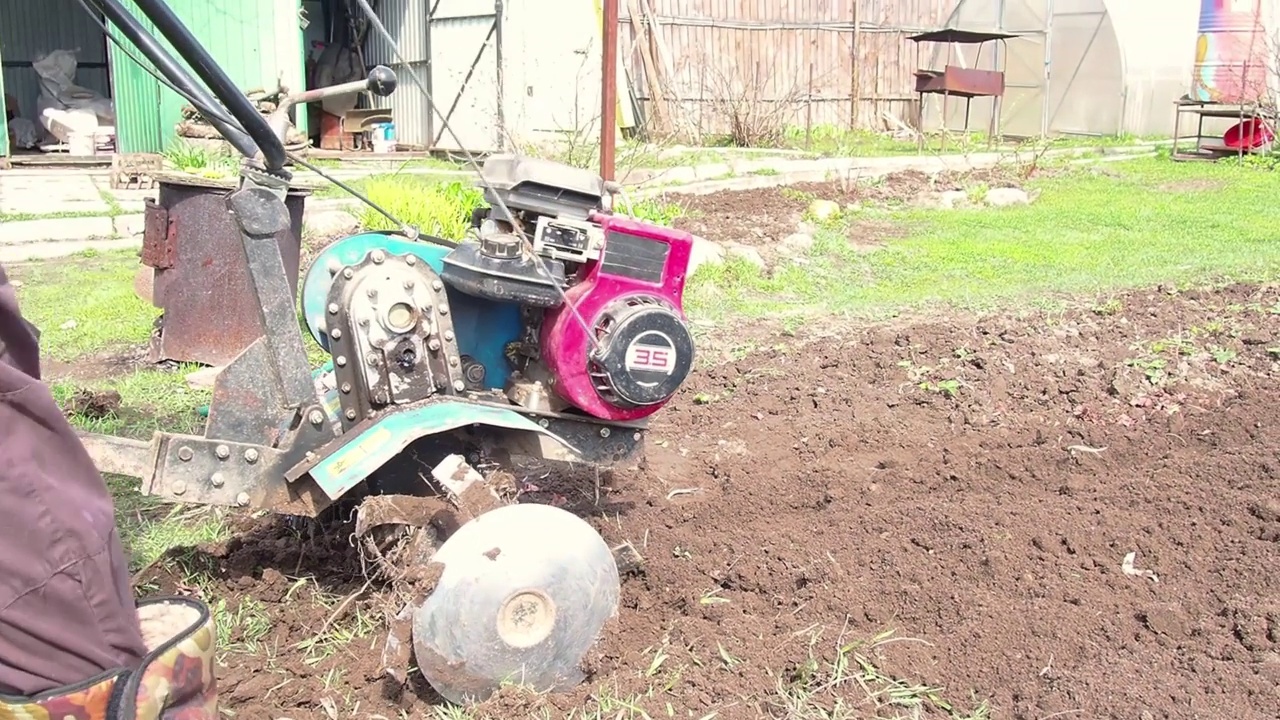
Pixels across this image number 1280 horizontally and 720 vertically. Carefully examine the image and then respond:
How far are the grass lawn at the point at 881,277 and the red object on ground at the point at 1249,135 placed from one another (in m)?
4.15

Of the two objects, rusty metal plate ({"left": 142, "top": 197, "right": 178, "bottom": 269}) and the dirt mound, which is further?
the dirt mound

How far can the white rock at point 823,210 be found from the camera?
984 cm

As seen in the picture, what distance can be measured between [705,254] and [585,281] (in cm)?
481

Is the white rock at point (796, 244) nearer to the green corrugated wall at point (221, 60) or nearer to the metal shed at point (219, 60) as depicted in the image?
the green corrugated wall at point (221, 60)

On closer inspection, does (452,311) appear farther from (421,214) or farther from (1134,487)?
(421,214)

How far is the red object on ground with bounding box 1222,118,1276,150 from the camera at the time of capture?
14.7 metres

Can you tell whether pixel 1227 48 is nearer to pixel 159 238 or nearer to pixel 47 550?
pixel 159 238

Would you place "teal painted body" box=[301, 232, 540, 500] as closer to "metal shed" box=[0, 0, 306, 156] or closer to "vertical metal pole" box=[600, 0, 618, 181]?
"vertical metal pole" box=[600, 0, 618, 181]

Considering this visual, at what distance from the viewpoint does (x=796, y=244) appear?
862 centimetres

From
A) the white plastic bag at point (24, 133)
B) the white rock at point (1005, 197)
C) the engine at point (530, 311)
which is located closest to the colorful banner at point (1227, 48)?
the white rock at point (1005, 197)

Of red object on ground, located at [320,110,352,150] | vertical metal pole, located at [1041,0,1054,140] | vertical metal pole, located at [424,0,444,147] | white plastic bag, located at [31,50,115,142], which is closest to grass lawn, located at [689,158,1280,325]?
vertical metal pole, located at [424,0,444,147]

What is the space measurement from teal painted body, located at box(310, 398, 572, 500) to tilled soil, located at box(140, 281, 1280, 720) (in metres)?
0.37

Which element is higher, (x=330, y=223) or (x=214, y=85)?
(x=214, y=85)

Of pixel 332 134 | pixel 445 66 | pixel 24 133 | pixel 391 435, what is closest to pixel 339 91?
pixel 391 435
